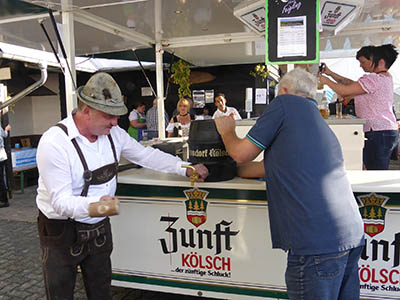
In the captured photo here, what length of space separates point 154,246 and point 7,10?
295cm

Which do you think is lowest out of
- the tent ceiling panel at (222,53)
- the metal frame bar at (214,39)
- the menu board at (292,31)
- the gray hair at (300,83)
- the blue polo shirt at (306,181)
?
the blue polo shirt at (306,181)

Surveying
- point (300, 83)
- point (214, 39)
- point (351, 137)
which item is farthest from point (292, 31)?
point (214, 39)

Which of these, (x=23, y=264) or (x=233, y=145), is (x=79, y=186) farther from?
(x=23, y=264)

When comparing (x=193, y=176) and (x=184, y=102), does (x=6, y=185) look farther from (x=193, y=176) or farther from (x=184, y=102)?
(x=193, y=176)

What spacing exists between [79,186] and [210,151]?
0.86 m

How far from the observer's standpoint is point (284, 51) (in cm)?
245

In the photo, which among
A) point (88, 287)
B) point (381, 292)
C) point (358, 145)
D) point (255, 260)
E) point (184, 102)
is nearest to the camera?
point (88, 287)

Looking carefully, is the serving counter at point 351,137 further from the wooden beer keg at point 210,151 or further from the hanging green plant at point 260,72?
the hanging green plant at point 260,72

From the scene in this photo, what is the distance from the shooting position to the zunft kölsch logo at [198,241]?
95.5 inches

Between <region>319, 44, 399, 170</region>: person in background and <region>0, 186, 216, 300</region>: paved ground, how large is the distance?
7.02 feet

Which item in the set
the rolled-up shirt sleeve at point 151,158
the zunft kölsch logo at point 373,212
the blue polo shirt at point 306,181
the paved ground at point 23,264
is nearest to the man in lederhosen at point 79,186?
the rolled-up shirt sleeve at point 151,158

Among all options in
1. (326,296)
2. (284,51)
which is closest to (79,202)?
(326,296)

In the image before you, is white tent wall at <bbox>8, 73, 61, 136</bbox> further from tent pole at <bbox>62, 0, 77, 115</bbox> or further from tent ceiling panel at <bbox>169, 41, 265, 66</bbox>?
tent pole at <bbox>62, 0, 77, 115</bbox>

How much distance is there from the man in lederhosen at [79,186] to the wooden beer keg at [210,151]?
55cm
